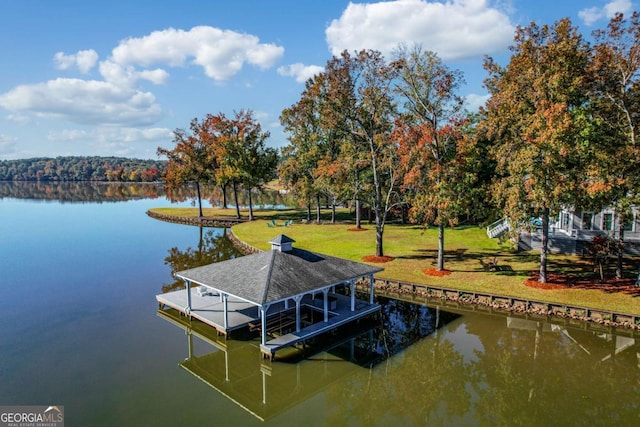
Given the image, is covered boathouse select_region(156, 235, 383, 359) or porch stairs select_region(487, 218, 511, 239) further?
porch stairs select_region(487, 218, 511, 239)

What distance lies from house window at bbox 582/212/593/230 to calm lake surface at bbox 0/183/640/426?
14.2 metres

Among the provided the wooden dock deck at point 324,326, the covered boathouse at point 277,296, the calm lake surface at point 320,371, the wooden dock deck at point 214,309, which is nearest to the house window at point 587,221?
the calm lake surface at point 320,371

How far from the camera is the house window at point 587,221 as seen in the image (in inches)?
1277

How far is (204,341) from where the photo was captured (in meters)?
21.2

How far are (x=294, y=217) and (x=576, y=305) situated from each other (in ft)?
144

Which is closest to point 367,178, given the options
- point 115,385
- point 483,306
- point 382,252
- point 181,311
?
point 382,252

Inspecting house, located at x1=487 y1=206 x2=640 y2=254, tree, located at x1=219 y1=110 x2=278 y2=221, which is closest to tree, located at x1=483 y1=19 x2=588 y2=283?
Result: house, located at x1=487 y1=206 x2=640 y2=254

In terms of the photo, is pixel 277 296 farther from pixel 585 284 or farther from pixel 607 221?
pixel 607 221

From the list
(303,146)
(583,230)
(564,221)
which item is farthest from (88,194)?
(583,230)

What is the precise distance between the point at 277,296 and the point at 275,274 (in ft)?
6.13

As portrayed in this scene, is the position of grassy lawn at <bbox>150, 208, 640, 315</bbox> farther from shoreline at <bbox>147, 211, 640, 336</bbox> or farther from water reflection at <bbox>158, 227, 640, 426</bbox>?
water reflection at <bbox>158, 227, 640, 426</bbox>

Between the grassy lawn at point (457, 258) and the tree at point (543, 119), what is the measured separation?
2.96 m

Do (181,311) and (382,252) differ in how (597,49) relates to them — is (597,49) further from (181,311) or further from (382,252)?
(181,311)

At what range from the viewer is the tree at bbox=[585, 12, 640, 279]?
74.9 ft
